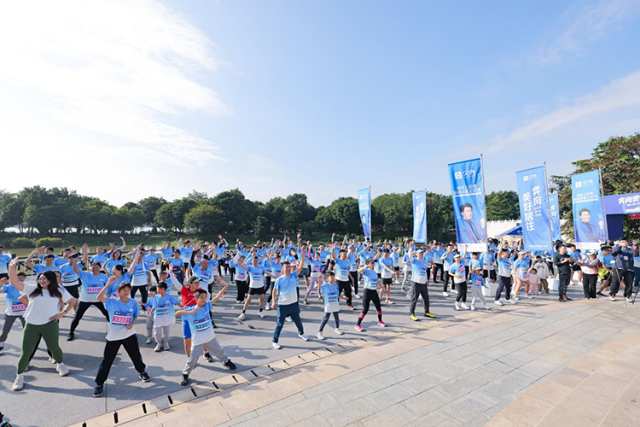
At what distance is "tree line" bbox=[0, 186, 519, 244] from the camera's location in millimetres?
50222

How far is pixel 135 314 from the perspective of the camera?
5.03 meters

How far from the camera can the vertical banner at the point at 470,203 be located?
10812 mm

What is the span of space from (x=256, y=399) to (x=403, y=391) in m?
2.35

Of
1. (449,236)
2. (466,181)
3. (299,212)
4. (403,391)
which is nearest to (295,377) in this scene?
(403,391)

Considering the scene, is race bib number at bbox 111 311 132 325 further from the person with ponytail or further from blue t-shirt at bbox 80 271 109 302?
blue t-shirt at bbox 80 271 109 302

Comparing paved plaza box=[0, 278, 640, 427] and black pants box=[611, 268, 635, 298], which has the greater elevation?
black pants box=[611, 268, 635, 298]

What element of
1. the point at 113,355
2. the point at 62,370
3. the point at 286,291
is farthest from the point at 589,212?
the point at 62,370

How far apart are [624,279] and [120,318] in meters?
16.0

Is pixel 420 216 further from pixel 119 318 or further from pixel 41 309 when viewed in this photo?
pixel 41 309

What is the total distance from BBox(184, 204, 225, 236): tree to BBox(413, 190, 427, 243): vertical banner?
142 feet

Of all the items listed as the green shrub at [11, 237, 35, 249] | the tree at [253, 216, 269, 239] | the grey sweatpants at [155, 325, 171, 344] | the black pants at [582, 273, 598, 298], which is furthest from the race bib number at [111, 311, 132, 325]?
the tree at [253, 216, 269, 239]

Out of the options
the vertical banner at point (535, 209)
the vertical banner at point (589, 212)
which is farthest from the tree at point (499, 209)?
the vertical banner at point (535, 209)

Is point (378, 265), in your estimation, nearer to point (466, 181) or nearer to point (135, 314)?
point (466, 181)

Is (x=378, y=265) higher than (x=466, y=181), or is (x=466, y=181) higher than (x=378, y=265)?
(x=466, y=181)
